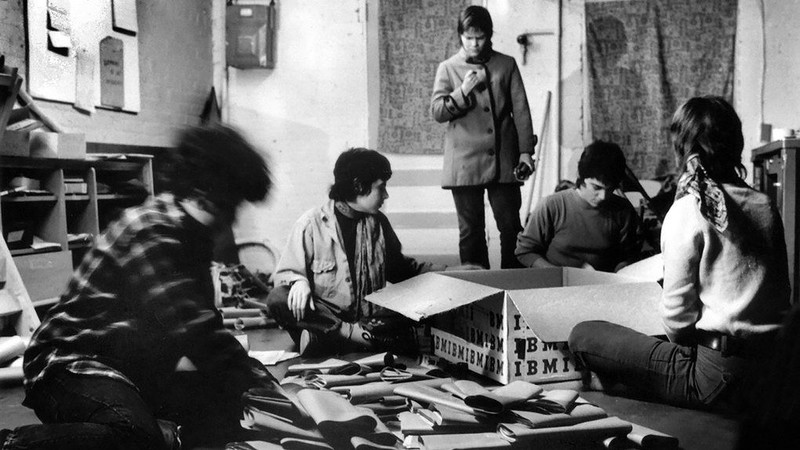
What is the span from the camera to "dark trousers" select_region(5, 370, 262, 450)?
1263mm

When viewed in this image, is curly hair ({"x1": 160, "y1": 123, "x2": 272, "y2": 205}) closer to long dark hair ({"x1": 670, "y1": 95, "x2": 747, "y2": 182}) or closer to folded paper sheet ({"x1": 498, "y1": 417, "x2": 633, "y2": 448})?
folded paper sheet ({"x1": 498, "y1": 417, "x2": 633, "y2": 448})

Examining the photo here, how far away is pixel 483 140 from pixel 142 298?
204 cm

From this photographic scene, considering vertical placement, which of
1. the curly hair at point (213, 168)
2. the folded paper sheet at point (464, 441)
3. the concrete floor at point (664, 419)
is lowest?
the concrete floor at point (664, 419)

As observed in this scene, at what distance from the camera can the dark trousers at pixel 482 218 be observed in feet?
10.3

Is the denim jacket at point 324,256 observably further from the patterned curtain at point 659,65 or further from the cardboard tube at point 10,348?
the patterned curtain at point 659,65

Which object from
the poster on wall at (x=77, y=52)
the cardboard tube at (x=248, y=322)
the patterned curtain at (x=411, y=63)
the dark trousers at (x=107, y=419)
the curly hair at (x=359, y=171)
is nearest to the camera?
the dark trousers at (x=107, y=419)

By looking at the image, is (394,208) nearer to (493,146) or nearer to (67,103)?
(493,146)

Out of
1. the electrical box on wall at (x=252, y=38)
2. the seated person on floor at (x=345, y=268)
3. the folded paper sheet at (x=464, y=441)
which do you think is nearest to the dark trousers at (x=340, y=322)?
the seated person on floor at (x=345, y=268)

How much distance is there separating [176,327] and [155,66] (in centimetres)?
317

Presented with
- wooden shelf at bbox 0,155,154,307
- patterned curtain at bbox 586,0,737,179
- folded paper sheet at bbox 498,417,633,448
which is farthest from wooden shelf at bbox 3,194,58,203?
patterned curtain at bbox 586,0,737,179

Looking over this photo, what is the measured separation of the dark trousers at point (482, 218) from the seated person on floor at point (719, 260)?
1.43 metres

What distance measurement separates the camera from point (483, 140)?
10.3ft

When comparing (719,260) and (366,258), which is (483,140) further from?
(719,260)

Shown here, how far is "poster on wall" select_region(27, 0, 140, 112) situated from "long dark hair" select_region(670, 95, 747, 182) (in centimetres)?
278
